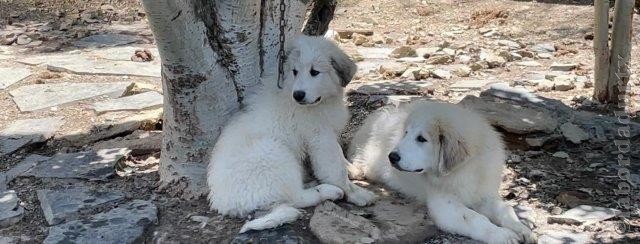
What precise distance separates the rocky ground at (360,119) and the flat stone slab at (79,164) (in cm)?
2

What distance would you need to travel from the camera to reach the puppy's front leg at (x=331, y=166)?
16.0 feet

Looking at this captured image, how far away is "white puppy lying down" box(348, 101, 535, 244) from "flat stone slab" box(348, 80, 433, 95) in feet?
7.76

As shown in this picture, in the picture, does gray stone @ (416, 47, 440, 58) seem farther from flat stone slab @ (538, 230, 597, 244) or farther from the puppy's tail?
the puppy's tail

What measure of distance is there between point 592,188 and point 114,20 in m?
8.61

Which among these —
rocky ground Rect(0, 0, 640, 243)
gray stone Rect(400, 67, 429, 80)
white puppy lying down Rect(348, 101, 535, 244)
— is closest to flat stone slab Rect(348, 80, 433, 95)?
rocky ground Rect(0, 0, 640, 243)

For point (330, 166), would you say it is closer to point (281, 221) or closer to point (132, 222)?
point (281, 221)

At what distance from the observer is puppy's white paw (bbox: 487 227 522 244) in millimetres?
4250

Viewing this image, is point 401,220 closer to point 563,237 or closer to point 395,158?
point 395,158

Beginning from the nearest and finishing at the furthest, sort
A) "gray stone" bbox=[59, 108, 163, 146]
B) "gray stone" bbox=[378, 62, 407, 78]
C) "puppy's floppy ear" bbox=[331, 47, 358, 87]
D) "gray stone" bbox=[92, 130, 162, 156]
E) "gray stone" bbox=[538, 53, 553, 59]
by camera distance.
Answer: "puppy's floppy ear" bbox=[331, 47, 358, 87], "gray stone" bbox=[92, 130, 162, 156], "gray stone" bbox=[59, 108, 163, 146], "gray stone" bbox=[378, 62, 407, 78], "gray stone" bbox=[538, 53, 553, 59]

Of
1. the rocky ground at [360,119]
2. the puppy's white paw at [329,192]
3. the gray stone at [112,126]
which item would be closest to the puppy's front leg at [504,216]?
the rocky ground at [360,119]

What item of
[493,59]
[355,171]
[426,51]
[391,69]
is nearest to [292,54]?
[355,171]

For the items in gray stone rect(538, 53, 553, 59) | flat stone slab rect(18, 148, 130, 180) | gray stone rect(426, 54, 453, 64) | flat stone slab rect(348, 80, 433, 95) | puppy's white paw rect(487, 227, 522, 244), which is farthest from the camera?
gray stone rect(538, 53, 553, 59)

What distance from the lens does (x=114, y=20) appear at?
11.9m

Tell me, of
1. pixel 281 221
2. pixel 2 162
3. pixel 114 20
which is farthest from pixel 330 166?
pixel 114 20
